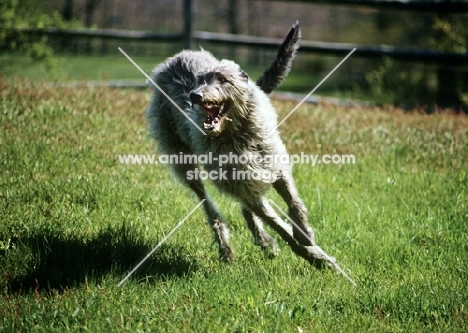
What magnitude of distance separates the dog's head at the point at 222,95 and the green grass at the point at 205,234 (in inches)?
43.9

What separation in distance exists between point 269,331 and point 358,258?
1.40 meters

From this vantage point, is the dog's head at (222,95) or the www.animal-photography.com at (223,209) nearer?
the www.animal-photography.com at (223,209)

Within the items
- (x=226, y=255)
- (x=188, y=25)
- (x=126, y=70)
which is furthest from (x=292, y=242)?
(x=126, y=70)

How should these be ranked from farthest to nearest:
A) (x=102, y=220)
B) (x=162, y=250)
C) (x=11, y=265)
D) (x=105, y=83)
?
(x=105, y=83) < (x=102, y=220) < (x=162, y=250) < (x=11, y=265)

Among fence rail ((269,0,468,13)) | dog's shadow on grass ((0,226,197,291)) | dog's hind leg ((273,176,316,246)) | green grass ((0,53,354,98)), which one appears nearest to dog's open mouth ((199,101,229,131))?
dog's hind leg ((273,176,316,246))

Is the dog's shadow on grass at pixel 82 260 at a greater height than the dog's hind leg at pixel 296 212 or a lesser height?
lesser

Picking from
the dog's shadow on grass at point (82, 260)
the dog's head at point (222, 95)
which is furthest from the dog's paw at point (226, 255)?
the dog's head at point (222, 95)

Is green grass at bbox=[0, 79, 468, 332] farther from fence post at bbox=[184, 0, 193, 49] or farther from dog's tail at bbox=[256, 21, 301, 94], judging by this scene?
fence post at bbox=[184, 0, 193, 49]

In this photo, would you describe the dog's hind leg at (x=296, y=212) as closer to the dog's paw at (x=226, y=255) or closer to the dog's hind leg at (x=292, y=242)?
the dog's hind leg at (x=292, y=242)

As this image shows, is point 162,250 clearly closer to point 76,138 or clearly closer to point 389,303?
point 389,303

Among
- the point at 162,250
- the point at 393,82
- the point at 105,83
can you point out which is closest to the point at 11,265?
the point at 162,250

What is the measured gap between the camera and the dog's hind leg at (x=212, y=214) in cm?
502

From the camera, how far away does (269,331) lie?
3.68 meters

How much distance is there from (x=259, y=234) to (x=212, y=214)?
17.7 inches
